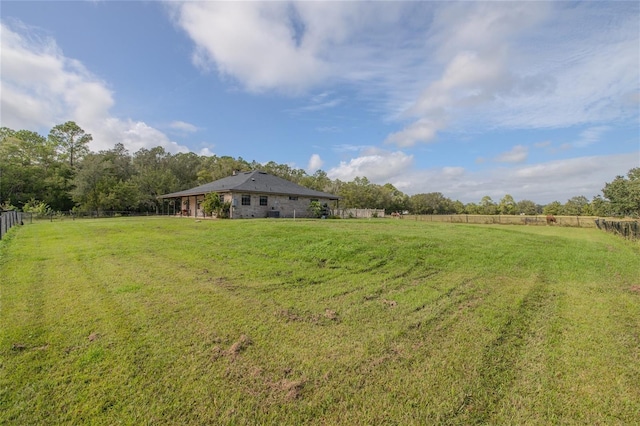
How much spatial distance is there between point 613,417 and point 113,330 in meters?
5.09

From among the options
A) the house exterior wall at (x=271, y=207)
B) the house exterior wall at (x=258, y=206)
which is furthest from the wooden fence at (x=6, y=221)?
the house exterior wall at (x=271, y=207)

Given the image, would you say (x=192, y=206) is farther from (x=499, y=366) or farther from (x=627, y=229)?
(x=627, y=229)

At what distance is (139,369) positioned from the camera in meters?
2.71

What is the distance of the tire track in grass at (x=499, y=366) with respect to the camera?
2314 mm

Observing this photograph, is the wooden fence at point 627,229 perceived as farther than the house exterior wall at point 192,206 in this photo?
No

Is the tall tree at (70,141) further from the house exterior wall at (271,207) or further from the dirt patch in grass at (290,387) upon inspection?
the dirt patch in grass at (290,387)

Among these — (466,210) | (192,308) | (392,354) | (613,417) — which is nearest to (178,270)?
(192,308)

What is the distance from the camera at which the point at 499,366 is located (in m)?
2.93

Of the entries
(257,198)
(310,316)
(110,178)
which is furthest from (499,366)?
(110,178)

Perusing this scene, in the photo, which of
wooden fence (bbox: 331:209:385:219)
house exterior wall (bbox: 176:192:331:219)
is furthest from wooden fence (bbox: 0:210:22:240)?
wooden fence (bbox: 331:209:385:219)

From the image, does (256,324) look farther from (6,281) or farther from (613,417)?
(6,281)

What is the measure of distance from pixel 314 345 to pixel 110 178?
42392mm

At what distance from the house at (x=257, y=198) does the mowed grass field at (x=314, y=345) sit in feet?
52.0

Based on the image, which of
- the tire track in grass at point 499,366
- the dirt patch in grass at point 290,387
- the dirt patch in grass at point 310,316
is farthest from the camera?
the dirt patch in grass at point 310,316
